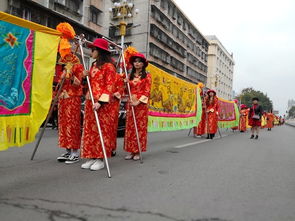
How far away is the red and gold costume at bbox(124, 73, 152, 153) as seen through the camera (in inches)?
207

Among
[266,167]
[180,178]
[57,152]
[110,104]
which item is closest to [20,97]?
[110,104]

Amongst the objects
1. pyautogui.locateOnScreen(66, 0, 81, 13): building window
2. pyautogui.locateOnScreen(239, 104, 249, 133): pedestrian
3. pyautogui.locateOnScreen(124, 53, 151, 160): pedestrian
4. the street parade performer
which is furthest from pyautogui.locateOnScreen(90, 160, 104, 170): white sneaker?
pyautogui.locateOnScreen(66, 0, 81, 13): building window

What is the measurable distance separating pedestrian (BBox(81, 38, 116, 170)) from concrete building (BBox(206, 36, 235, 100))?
60.2m

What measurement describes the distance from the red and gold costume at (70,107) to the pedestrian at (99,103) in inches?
14.9

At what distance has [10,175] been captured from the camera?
3.76 meters

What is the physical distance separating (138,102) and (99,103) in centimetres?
113

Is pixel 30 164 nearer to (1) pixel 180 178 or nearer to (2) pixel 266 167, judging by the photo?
(1) pixel 180 178

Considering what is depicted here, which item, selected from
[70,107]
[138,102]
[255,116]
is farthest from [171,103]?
[255,116]

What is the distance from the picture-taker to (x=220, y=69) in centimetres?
7694

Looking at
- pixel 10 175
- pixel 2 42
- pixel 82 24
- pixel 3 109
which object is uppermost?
pixel 82 24

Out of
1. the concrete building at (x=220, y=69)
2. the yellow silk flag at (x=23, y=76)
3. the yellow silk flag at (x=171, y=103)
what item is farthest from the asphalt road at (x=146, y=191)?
the concrete building at (x=220, y=69)

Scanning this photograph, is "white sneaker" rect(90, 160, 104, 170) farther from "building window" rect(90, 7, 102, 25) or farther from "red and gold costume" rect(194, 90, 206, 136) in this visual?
"building window" rect(90, 7, 102, 25)

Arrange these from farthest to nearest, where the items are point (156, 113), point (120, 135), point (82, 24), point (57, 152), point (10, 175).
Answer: point (82, 24) → point (120, 135) → point (156, 113) → point (57, 152) → point (10, 175)

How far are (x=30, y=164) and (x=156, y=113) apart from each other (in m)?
3.32
